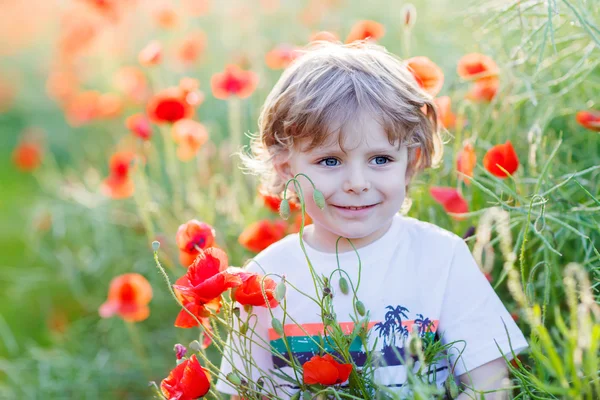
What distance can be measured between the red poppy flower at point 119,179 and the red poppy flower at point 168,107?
267 mm

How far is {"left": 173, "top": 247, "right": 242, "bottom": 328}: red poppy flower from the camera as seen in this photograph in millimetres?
1195

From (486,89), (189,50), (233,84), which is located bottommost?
(486,89)

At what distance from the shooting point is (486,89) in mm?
1888

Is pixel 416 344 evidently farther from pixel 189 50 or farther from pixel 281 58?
pixel 189 50

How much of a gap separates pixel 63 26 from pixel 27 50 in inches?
96.8

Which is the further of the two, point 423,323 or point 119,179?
point 119,179

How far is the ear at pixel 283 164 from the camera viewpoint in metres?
1.50

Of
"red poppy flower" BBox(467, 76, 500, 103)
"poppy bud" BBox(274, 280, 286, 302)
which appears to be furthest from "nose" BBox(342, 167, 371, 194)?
"red poppy flower" BBox(467, 76, 500, 103)

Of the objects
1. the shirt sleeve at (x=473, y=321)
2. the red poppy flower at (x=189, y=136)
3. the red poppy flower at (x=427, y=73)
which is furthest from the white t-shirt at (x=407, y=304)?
the red poppy flower at (x=189, y=136)

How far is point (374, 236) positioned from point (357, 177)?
17 cm

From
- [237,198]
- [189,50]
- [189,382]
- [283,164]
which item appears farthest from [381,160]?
[189,50]

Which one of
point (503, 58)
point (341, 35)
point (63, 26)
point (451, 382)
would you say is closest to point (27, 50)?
point (63, 26)

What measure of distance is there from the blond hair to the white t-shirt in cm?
20

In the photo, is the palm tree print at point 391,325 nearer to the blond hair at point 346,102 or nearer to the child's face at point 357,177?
the child's face at point 357,177
